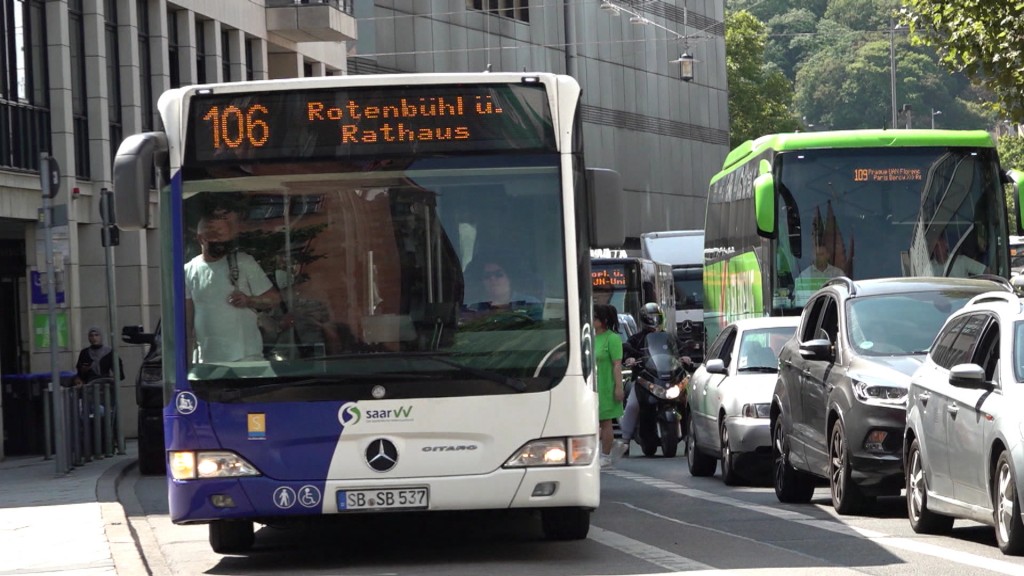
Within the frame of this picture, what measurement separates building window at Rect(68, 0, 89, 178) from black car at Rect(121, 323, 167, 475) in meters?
7.85

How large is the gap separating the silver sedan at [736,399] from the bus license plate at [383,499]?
6924 millimetres

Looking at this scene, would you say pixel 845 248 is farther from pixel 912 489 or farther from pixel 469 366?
pixel 469 366

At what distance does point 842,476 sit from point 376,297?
14.1ft

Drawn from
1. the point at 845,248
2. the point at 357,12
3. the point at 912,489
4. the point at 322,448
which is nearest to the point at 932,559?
the point at 912,489

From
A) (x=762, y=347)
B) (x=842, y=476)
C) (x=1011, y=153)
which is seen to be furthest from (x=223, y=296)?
(x=1011, y=153)

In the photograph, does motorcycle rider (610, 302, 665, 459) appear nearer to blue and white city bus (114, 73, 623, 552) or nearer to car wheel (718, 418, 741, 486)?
car wheel (718, 418, 741, 486)

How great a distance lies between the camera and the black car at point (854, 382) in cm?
1345

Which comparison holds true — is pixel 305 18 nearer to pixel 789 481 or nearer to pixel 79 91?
pixel 79 91

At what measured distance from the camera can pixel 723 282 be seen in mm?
28703

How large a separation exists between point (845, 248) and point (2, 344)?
13.5 meters

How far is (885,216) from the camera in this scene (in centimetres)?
2248

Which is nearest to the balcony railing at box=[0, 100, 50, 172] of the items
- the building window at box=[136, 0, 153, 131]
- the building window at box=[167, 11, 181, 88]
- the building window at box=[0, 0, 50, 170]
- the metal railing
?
the building window at box=[0, 0, 50, 170]

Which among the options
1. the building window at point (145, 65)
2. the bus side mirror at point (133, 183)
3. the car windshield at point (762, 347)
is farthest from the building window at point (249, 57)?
the bus side mirror at point (133, 183)

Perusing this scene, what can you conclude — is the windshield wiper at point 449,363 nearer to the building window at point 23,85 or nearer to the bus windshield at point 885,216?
the bus windshield at point 885,216
